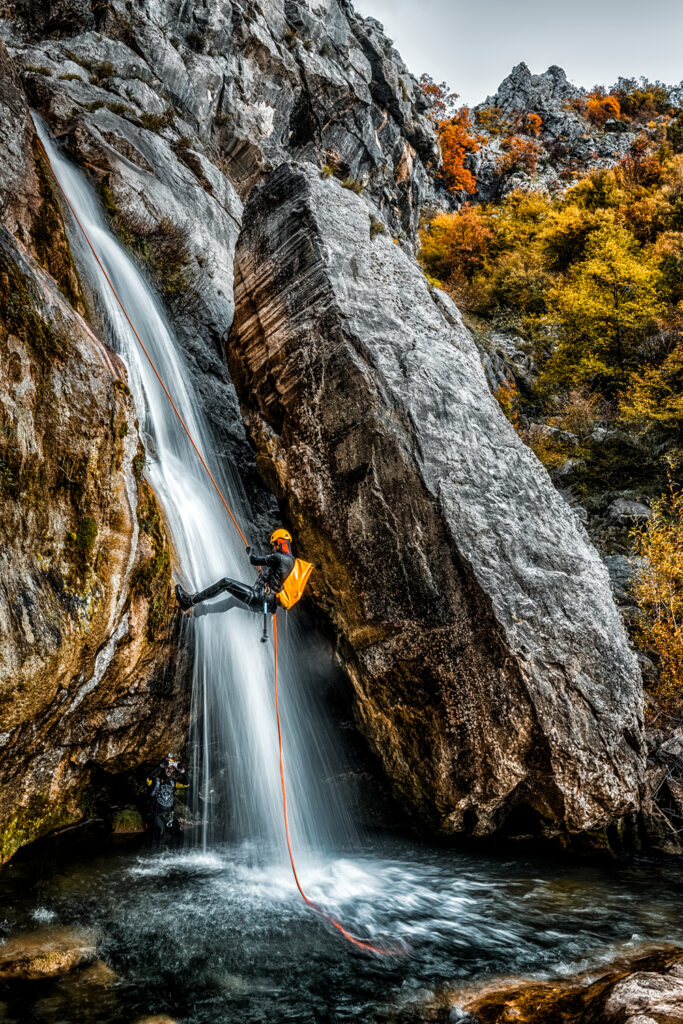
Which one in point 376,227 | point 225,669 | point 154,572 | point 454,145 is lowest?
point 225,669

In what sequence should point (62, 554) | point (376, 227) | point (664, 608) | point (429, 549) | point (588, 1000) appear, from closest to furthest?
1. point (588, 1000)
2. point (62, 554)
3. point (429, 549)
4. point (664, 608)
5. point (376, 227)

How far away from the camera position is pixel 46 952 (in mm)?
4453

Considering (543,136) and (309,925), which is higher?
(543,136)

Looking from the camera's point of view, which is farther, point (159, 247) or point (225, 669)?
point (159, 247)

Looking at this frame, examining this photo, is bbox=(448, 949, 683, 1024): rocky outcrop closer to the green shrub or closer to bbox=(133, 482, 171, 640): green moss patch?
bbox=(133, 482, 171, 640): green moss patch

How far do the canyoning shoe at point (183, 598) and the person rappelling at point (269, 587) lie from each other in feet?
0.15

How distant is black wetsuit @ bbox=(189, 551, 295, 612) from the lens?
7457mm

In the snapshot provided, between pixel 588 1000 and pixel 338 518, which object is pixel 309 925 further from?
pixel 338 518

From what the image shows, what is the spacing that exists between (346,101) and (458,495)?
832 inches

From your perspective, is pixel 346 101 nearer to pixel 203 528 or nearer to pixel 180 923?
pixel 203 528

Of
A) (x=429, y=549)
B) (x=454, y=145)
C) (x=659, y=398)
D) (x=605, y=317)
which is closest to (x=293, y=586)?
(x=429, y=549)

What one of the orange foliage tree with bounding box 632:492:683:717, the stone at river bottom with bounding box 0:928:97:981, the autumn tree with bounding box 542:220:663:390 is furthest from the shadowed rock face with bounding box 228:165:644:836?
the autumn tree with bounding box 542:220:663:390

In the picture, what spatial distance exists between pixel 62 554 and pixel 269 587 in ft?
9.65

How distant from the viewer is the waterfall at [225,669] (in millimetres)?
8047
